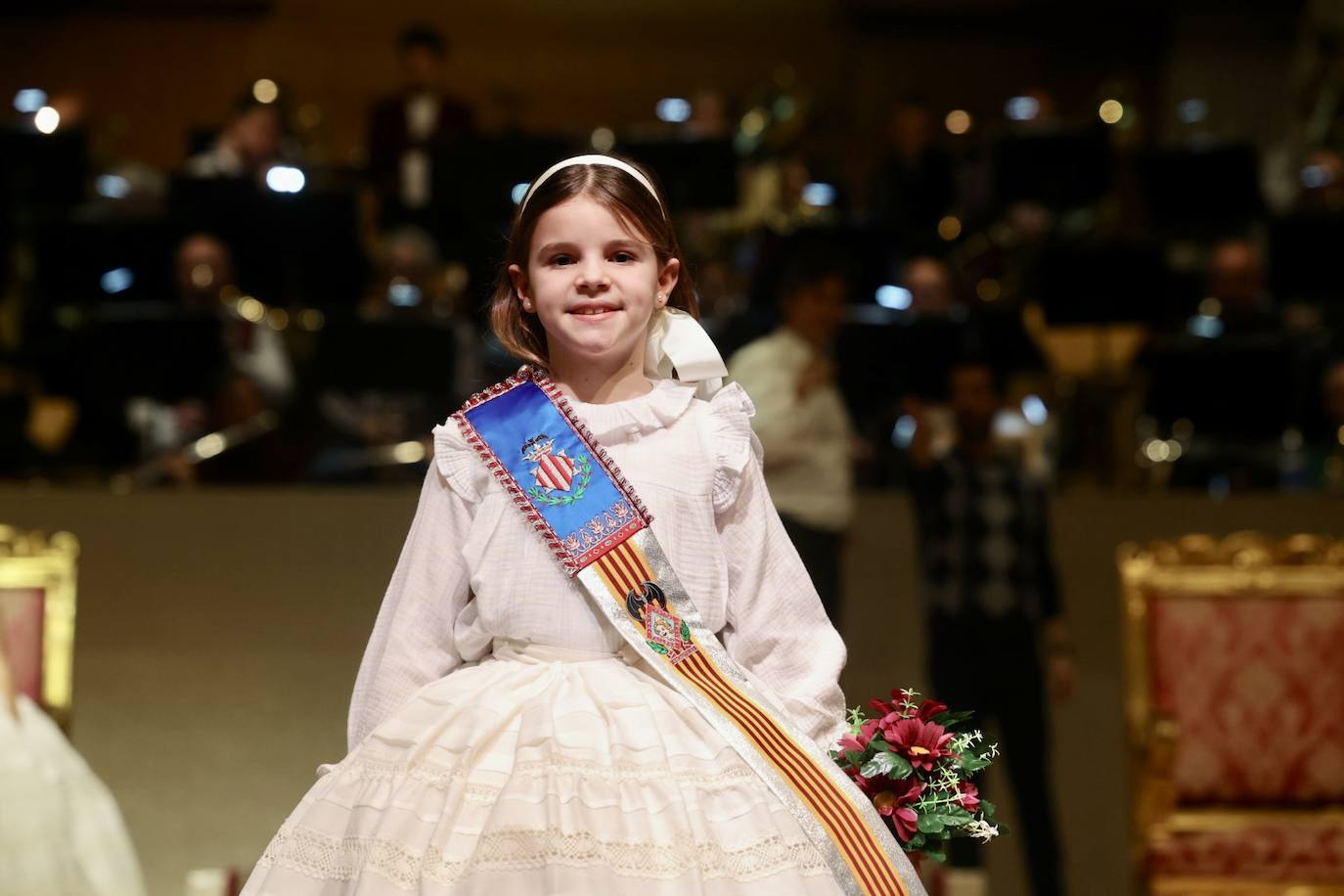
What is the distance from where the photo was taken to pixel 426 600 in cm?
205

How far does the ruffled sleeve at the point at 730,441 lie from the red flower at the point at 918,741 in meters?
0.36

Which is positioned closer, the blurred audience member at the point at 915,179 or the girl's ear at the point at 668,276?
the girl's ear at the point at 668,276

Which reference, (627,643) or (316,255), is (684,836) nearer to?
(627,643)

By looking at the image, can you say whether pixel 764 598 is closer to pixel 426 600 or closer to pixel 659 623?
pixel 659 623

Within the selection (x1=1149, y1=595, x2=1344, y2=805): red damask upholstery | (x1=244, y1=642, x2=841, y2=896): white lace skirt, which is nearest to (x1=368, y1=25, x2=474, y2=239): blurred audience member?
(x1=1149, y1=595, x2=1344, y2=805): red damask upholstery

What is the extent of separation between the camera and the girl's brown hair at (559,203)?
2076 mm

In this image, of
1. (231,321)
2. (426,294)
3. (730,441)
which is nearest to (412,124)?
(426,294)

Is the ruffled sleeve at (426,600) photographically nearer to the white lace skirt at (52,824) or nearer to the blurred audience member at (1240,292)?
the white lace skirt at (52,824)

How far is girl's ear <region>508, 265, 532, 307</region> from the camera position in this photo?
213 cm

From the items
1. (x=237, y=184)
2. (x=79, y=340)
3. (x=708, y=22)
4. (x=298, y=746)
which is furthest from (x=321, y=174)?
(x=708, y=22)

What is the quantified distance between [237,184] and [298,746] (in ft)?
6.45

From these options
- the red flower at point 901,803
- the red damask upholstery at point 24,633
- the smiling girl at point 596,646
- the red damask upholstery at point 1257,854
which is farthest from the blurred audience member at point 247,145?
the red flower at point 901,803

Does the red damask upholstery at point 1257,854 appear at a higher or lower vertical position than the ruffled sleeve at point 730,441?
lower

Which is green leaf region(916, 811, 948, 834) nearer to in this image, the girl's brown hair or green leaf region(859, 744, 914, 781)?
green leaf region(859, 744, 914, 781)
